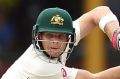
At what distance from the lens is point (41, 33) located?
3.58 meters

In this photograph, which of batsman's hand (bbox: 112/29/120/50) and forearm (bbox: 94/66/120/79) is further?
forearm (bbox: 94/66/120/79)

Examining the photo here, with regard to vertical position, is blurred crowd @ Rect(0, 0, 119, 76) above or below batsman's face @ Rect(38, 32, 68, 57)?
below

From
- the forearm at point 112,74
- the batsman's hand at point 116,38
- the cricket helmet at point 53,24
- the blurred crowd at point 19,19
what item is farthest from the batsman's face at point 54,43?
the blurred crowd at point 19,19

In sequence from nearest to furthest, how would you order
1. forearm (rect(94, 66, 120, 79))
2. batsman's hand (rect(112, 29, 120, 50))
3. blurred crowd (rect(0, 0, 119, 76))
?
batsman's hand (rect(112, 29, 120, 50)) < forearm (rect(94, 66, 120, 79)) < blurred crowd (rect(0, 0, 119, 76))

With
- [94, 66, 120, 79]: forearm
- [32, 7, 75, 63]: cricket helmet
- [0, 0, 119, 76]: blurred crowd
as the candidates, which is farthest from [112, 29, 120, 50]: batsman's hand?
[0, 0, 119, 76]: blurred crowd

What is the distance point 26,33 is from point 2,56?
359mm

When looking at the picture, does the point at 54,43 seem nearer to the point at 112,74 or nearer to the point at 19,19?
the point at 112,74

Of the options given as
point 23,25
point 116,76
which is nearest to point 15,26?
point 23,25

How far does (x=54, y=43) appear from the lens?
351cm

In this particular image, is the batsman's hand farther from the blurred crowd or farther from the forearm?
the blurred crowd

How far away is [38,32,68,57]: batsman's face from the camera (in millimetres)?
3508

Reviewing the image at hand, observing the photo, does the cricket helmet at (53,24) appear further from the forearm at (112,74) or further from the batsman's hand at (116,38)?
the forearm at (112,74)

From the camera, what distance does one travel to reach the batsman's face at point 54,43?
11.5 ft

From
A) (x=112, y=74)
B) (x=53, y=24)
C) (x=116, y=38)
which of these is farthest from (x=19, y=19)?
(x=116, y=38)
